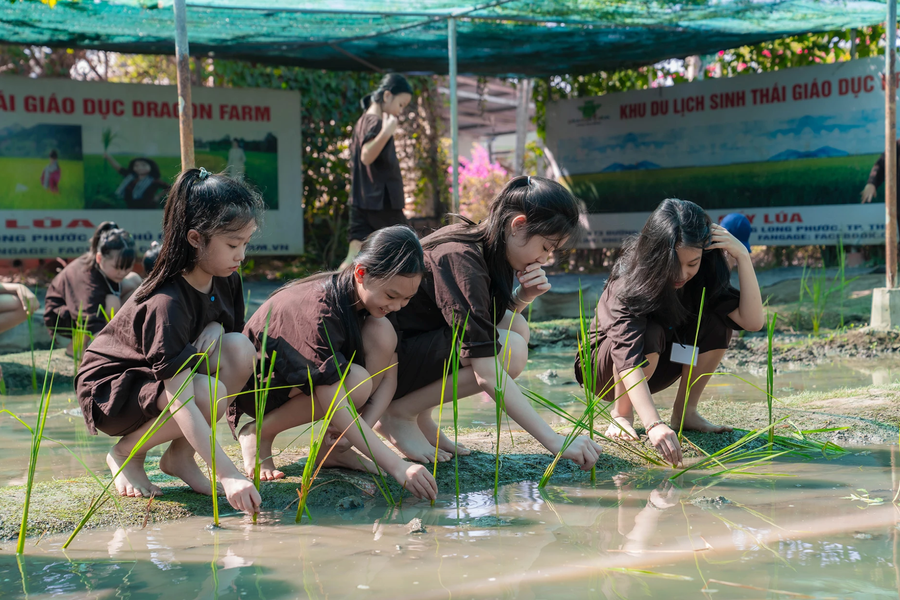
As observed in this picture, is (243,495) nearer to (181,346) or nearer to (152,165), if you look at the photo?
(181,346)

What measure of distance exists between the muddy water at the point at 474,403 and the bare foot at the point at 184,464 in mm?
523

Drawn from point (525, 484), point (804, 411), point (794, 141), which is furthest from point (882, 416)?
point (794, 141)

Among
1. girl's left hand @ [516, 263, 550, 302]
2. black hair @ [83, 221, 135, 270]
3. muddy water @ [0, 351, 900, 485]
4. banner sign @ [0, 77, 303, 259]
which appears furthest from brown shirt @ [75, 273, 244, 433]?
banner sign @ [0, 77, 303, 259]

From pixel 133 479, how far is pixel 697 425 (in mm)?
1850

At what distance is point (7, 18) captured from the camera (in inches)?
240

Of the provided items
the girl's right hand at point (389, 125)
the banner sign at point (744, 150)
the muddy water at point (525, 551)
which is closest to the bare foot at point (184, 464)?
the muddy water at point (525, 551)

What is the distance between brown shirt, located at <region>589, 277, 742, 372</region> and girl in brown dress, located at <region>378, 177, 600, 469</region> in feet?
0.97

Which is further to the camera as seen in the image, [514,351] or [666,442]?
[514,351]

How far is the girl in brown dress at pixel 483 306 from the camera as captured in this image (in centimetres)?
241

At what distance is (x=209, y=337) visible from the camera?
2.29m

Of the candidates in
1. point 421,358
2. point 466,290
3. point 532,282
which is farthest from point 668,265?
point 421,358

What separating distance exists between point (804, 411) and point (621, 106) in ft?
22.7

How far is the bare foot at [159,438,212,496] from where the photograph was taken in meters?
2.36

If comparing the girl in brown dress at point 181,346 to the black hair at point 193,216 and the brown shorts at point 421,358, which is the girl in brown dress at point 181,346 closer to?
the black hair at point 193,216
